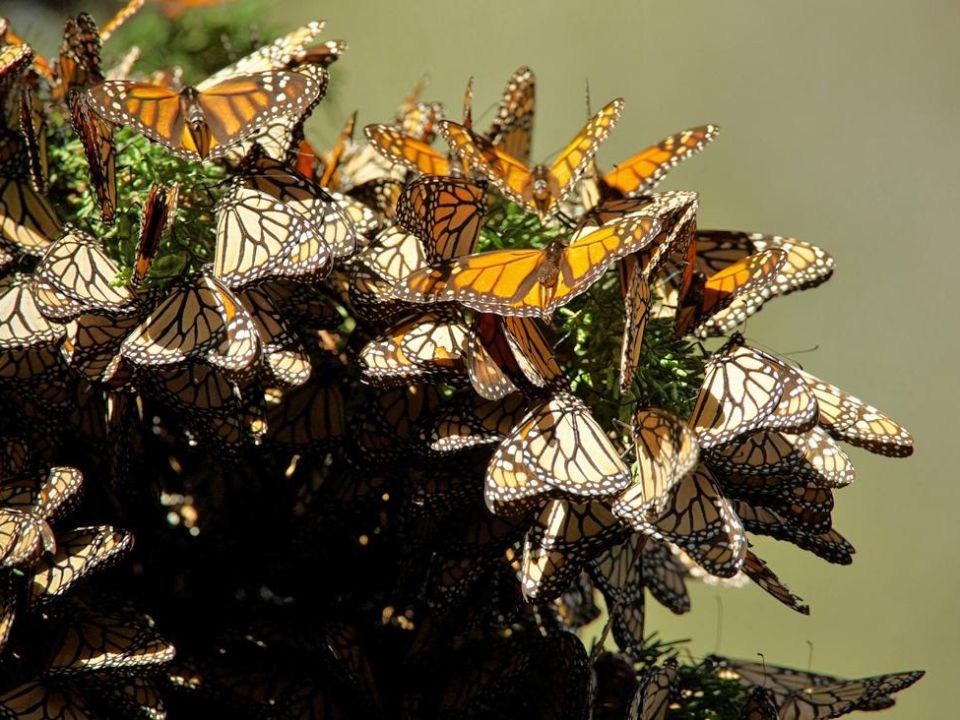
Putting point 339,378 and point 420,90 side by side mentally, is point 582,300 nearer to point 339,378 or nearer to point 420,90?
point 339,378

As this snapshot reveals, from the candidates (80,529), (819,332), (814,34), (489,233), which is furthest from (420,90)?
(814,34)

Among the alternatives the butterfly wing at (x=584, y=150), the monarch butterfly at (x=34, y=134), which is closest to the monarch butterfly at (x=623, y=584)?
the butterfly wing at (x=584, y=150)

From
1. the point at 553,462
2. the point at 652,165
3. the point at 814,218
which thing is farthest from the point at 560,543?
the point at 814,218

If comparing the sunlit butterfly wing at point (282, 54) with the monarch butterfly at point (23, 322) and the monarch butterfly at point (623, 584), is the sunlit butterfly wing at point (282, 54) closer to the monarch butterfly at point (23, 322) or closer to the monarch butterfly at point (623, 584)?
the monarch butterfly at point (23, 322)

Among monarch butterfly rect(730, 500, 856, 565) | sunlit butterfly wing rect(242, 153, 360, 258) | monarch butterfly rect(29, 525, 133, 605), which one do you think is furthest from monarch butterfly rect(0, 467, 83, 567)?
monarch butterfly rect(730, 500, 856, 565)

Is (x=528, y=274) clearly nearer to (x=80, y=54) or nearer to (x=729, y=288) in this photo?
(x=729, y=288)

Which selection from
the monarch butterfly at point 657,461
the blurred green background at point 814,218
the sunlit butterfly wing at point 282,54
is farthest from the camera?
→ the blurred green background at point 814,218

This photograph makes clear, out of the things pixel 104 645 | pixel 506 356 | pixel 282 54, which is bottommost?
pixel 104 645
